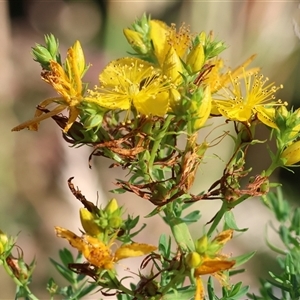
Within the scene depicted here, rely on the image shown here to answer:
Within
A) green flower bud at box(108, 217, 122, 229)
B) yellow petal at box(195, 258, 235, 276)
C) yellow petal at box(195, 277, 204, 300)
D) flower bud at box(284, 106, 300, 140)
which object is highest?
flower bud at box(284, 106, 300, 140)

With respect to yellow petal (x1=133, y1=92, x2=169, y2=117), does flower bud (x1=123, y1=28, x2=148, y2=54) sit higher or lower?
higher

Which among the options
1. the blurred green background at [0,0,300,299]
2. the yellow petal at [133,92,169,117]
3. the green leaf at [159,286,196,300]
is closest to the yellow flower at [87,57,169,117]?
the yellow petal at [133,92,169,117]

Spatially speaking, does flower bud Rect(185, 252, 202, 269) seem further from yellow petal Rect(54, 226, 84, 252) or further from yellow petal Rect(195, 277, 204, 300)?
yellow petal Rect(54, 226, 84, 252)

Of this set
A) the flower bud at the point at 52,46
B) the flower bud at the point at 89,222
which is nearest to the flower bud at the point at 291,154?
the flower bud at the point at 89,222

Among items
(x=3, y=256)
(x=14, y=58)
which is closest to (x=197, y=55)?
(x=3, y=256)

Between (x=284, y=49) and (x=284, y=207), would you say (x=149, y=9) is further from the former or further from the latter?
(x=284, y=207)
